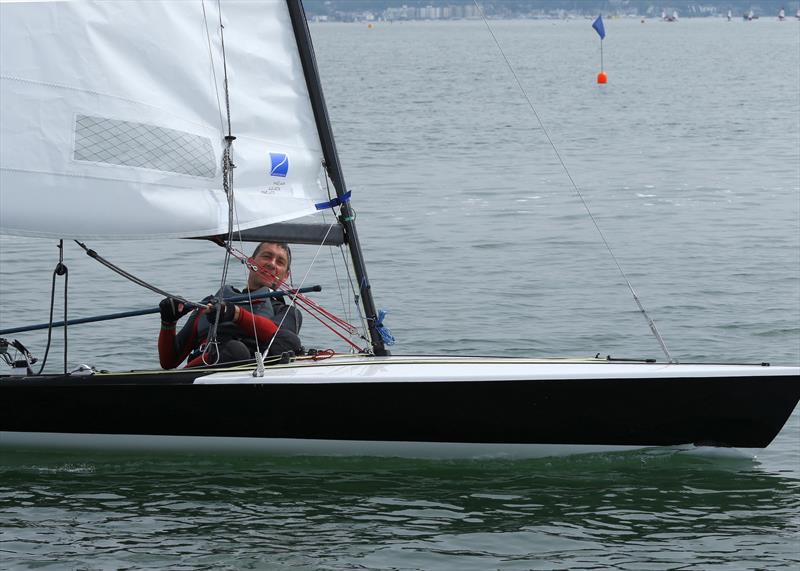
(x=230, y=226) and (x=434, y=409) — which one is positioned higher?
(x=230, y=226)

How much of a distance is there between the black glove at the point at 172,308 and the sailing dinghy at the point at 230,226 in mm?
308

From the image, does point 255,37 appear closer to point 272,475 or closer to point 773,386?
point 272,475

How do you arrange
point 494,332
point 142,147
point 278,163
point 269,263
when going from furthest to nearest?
point 494,332, point 269,263, point 278,163, point 142,147

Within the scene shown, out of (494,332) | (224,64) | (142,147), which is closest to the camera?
(142,147)

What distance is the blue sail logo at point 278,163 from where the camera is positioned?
8156 mm

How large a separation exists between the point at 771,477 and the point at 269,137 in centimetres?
342

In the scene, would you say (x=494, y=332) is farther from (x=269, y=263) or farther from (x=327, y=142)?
(x=327, y=142)

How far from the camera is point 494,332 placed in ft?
40.5

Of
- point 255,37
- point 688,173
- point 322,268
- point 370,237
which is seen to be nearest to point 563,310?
point 322,268

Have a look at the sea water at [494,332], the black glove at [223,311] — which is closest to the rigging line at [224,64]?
the black glove at [223,311]

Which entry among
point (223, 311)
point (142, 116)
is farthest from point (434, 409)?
point (142, 116)

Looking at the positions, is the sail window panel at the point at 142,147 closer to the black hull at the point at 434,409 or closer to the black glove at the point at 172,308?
the black glove at the point at 172,308

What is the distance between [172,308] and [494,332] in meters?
4.83

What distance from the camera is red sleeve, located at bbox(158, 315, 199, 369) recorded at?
27.2 ft
